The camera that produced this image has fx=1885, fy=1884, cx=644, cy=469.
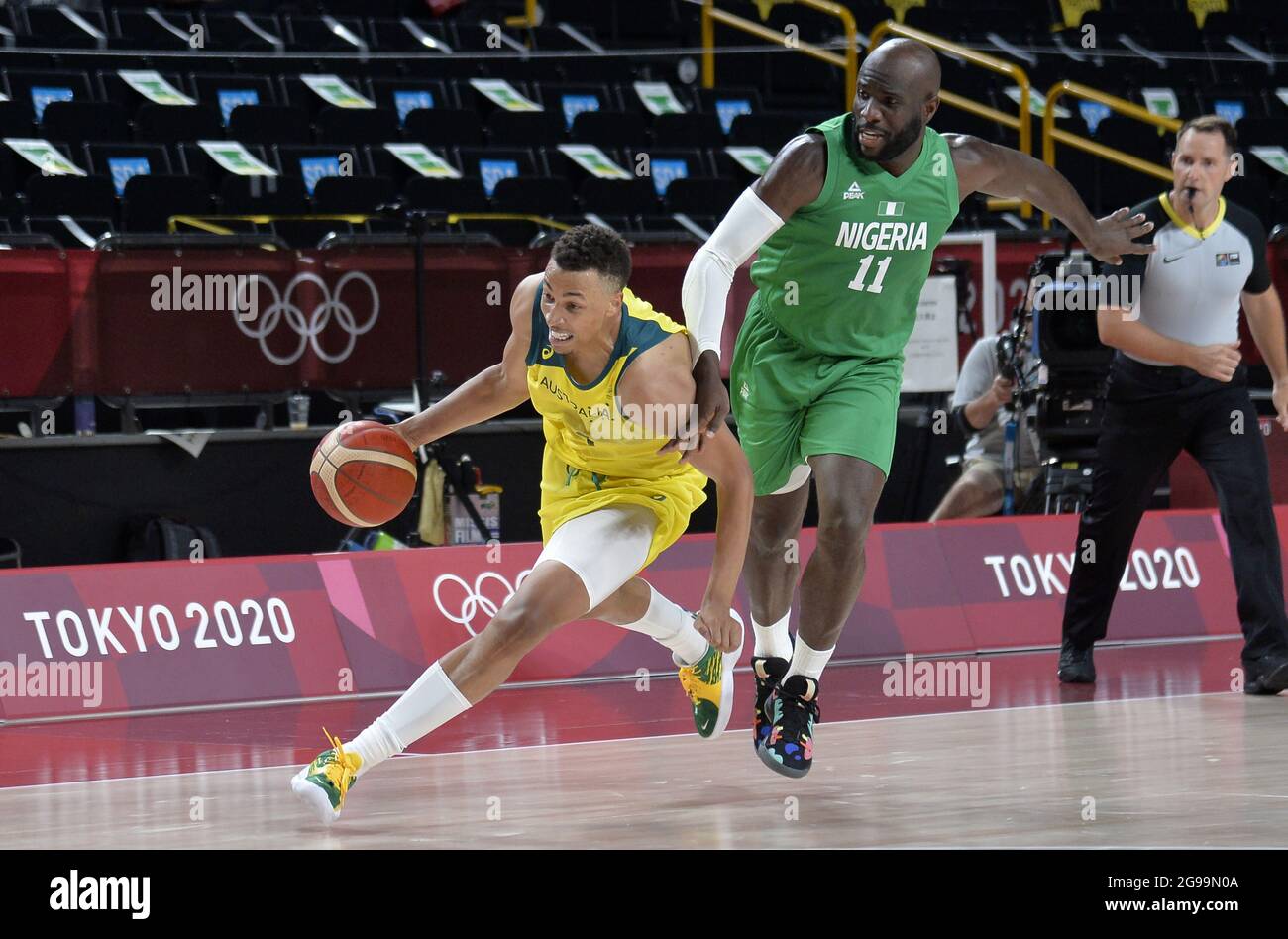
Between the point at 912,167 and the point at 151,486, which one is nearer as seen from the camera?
the point at 912,167

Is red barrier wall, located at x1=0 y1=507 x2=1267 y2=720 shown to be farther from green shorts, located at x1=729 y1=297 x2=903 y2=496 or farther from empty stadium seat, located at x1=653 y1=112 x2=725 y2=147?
empty stadium seat, located at x1=653 y1=112 x2=725 y2=147

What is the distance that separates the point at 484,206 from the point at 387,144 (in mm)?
1065

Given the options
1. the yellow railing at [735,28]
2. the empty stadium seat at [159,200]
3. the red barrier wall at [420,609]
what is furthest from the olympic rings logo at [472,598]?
the yellow railing at [735,28]

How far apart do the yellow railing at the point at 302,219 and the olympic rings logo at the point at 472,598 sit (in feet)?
9.69

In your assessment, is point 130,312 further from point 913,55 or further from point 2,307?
point 913,55

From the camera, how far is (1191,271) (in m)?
7.35

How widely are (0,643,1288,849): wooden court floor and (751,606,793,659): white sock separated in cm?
35

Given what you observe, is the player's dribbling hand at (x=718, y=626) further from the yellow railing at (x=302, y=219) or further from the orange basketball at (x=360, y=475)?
the yellow railing at (x=302, y=219)

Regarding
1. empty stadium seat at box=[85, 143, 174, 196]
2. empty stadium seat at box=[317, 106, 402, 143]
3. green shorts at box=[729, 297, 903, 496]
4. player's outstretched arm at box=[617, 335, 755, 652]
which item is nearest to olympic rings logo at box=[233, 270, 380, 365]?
empty stadium seat at box=[85, 143, 174, 196]

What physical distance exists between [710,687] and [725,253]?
1463mm

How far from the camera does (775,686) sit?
19.0 ft

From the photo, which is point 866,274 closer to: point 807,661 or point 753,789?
point 807,661

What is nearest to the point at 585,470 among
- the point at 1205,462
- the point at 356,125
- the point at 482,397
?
A: the point at 482,397

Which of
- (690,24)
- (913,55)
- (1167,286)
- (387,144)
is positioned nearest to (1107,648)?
(1167,286)
